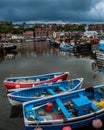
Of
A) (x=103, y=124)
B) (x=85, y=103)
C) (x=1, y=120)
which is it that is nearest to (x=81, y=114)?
(x=85, y=103)

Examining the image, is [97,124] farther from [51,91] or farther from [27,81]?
[27,81]

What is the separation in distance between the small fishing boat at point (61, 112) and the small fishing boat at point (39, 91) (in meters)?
2.36

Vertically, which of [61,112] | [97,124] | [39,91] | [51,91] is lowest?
[97,124]

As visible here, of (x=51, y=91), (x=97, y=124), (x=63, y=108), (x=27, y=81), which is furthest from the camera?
(x=27, y=81)

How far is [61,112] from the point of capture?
14711 millimetres

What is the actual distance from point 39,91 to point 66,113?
5.49 meters

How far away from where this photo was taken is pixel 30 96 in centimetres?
1839

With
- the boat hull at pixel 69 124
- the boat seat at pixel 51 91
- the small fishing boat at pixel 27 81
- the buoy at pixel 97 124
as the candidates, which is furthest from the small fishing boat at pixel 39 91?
the buoy at pixel 97 124

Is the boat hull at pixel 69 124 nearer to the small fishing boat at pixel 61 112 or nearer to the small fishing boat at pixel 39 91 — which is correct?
the small fishing boat at pixel 61 112

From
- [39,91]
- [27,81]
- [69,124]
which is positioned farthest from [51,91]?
[69,124]

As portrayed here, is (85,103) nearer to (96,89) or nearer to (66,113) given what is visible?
(66,113)

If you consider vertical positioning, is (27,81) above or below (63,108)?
below

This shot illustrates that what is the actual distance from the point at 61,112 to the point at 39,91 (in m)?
4.36

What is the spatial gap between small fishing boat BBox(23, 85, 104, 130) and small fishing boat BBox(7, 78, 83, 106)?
2356 millimetres
